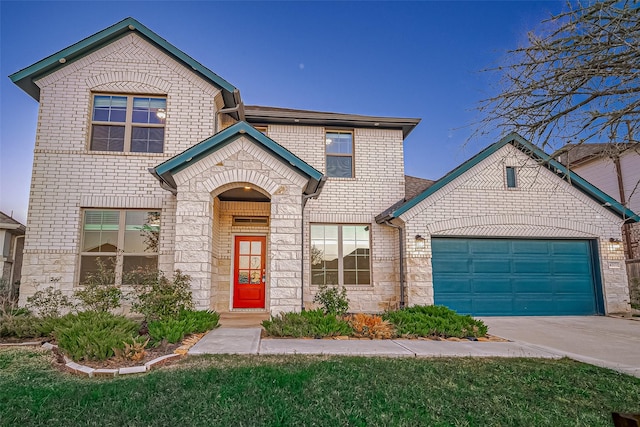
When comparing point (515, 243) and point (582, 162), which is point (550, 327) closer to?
point (515, 243)

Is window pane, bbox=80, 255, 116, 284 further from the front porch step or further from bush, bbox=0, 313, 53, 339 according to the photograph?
the front porch step

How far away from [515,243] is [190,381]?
10111 millimetres

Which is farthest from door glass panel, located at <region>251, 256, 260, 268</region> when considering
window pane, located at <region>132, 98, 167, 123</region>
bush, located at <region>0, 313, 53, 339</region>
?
bush, located at <region>0, 313, 53, 339</region>

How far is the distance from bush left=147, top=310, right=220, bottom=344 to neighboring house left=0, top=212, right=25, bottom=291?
6613mm

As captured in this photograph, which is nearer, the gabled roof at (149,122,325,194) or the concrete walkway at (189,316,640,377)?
the concrete walkway at (189,316,640,377)

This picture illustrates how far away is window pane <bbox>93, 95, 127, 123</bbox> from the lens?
10094mm

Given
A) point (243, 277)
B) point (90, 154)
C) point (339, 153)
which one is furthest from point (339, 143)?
point (90, 154)

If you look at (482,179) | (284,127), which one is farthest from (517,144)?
(284,127)

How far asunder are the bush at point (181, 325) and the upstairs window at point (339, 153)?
19.6ft

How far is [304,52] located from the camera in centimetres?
2480

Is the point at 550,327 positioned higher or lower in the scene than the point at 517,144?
lower

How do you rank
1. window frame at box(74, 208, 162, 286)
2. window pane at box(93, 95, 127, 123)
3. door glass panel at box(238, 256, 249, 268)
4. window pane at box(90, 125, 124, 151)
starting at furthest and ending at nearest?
1. door glass panel at box(238, 256, 249, 268)
2. window pane at box(93, 95, 127, 123)
3. window pane at box(90, 125, 124, 151)
4. window frame at box(74, 208, 162, 286)

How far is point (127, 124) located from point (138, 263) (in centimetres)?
369

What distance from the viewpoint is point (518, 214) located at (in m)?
11.2
